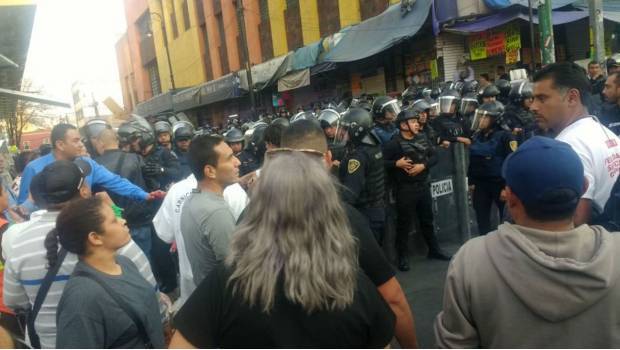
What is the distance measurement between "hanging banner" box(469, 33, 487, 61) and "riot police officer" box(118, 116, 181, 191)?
1042 cm

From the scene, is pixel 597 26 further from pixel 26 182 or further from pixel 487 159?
pixel 26 182

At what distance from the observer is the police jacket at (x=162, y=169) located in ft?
19.8

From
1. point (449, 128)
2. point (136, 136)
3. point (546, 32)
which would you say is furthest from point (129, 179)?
point (546, 32)

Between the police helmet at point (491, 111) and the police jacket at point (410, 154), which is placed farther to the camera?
the police helmet at point (491, 111)

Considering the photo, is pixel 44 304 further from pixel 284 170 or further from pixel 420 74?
pixel 420 74

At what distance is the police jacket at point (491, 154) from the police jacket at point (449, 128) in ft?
2.75

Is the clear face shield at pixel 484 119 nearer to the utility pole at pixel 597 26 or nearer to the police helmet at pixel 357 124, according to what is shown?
the police helmet at pixel 357 124

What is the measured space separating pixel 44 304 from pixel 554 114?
10.3 ft

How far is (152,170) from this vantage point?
6.02m

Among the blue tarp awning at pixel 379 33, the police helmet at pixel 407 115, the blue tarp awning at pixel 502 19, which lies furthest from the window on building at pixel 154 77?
the police helmet at pixel 407 115

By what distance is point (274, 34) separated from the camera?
26.4 meters

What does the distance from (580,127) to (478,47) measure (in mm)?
12060

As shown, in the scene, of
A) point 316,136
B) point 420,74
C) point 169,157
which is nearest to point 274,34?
point 420,74

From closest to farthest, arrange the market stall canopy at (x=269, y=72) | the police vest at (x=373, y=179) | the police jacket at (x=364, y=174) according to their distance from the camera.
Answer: the police jacket at (x=364, y=174), the police vest at (x=373, y=179), the market stall canopy at (x=269, y=72)
